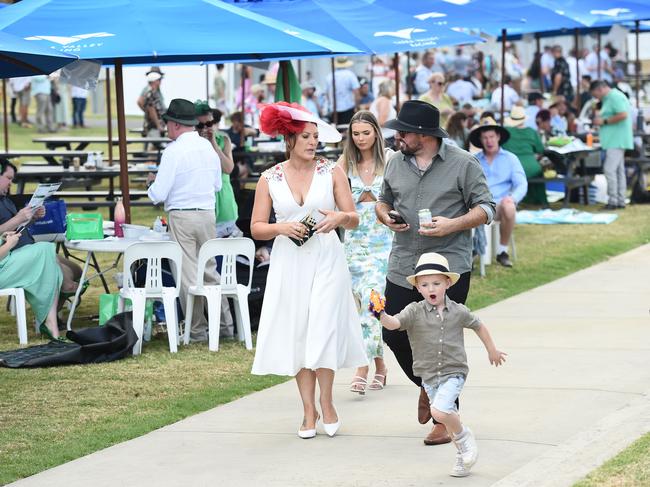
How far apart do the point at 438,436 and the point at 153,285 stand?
12.2 feet

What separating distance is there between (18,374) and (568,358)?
380cm

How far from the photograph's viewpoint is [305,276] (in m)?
7.11

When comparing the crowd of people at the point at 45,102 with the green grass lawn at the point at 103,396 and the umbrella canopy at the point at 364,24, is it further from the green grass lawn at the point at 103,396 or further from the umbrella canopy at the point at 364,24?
the green grass lawn at the point at 103,396

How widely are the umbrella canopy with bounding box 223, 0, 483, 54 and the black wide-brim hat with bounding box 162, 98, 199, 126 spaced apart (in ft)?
9.62

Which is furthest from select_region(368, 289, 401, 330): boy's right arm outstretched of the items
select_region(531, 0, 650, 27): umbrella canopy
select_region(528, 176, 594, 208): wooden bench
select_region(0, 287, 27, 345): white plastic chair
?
select_region(531, 0, 650, 27): umbrella canopy

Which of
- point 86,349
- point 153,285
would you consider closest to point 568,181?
point 153,285

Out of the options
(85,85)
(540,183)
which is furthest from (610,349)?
(540,183)

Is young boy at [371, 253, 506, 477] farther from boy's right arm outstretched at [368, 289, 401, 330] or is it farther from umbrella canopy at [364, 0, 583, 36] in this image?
umbrella canopy at [364, 0, 583, 36]

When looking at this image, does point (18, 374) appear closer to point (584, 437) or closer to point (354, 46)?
point (584, 437)

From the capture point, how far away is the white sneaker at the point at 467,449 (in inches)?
242

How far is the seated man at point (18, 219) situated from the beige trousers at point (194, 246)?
110cm

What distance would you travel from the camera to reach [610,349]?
31.7ft

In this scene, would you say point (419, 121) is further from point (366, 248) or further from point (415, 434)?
point (366, 248)

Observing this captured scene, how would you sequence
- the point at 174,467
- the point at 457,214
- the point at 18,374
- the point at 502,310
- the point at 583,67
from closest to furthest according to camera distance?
1. the point at 174,467
2. the point at 457,214
3. the point at 18,374
4. the point at 502,310
5. the point at 583,67
